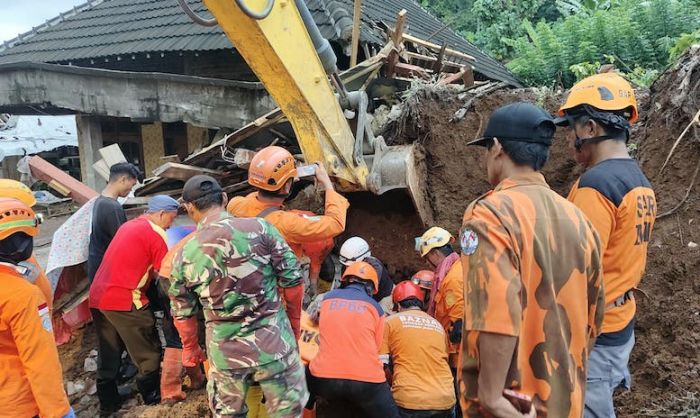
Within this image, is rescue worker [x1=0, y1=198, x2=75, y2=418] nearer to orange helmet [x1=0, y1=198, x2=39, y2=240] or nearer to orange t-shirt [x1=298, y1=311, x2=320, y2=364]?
orange helmet [x1=0, y1=198, x2=39, y2=240]

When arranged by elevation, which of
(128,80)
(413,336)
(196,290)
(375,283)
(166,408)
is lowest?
(166,408)

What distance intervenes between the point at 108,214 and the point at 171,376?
5.03ft

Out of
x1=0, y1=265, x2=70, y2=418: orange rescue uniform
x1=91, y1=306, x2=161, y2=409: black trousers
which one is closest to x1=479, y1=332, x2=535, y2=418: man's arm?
x1=0, y1=265, x2=70, y2=418: orange rescue uniform

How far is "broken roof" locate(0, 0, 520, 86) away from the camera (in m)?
7.60

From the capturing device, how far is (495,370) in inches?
59.7

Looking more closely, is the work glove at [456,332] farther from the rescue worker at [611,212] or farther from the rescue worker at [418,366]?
the rescue worker at [611,212]

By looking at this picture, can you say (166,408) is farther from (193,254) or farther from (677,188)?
(677,188)

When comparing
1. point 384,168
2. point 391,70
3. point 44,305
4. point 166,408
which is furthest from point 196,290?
point 391,70

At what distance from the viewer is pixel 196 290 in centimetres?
283

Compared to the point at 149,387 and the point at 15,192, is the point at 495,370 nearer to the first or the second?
the point at 15,192

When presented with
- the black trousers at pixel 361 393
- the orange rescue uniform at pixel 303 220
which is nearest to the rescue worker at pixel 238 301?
the black trousers at pixel 361 393

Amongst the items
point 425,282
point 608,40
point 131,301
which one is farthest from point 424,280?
point 608,40

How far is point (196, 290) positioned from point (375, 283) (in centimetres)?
144

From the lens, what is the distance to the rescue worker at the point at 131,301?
4082mm
